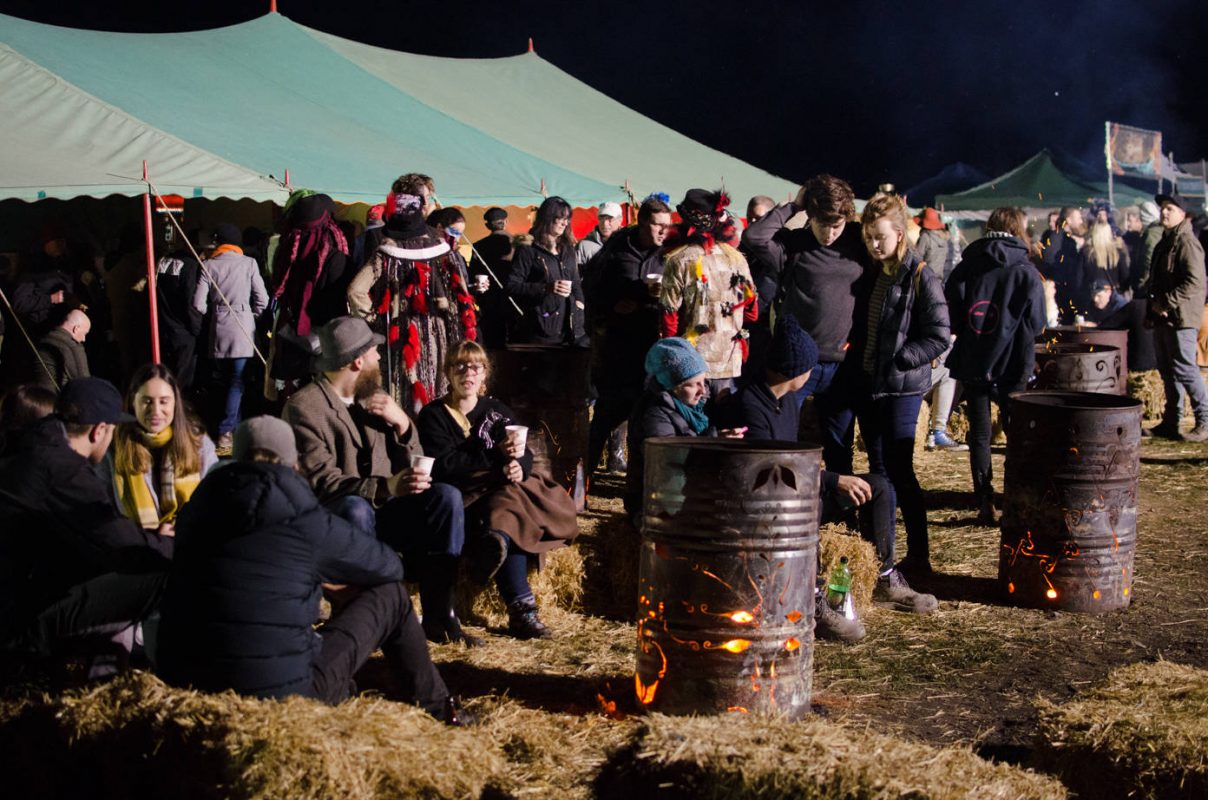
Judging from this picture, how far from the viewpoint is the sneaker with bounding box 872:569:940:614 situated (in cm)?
655

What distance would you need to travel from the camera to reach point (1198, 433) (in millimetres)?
11703

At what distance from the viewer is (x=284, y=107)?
12695mm

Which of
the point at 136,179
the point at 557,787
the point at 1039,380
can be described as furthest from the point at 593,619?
the point at 136,179

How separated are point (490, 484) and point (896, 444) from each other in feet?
6.92

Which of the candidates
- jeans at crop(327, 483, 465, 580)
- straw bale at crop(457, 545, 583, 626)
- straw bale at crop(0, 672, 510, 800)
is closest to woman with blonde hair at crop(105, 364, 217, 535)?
jeans at crop(327, 483, 465, 580)

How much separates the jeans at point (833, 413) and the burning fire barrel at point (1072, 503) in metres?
0.81

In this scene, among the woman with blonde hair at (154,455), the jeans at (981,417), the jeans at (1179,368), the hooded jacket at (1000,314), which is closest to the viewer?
the woman with blonde hair at (154,455)

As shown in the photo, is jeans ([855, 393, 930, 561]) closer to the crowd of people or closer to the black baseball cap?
the crowd of people

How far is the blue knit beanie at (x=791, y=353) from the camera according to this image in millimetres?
5910

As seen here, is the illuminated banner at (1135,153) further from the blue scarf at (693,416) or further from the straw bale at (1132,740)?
the straw bale at (1132,740)

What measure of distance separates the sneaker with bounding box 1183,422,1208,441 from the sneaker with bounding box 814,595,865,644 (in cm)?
Result: 688

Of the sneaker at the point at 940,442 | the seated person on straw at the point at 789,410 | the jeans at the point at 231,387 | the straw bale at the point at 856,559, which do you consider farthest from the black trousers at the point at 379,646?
the sneaker at the point at 940,442

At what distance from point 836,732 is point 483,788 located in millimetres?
1045

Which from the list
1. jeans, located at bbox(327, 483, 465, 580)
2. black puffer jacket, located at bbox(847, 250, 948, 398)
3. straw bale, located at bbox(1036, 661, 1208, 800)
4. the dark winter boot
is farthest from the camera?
black puffer jacket, located at bbox(847, 250, 948, 398)
